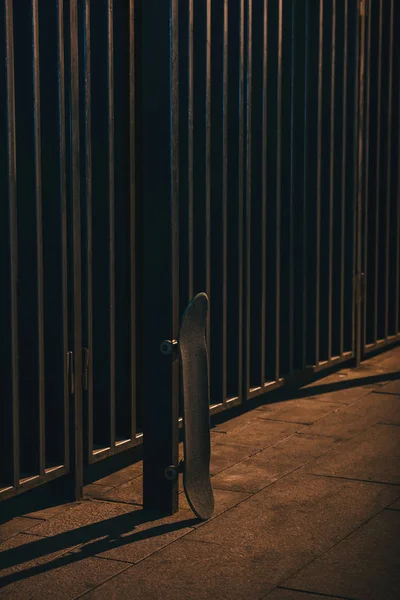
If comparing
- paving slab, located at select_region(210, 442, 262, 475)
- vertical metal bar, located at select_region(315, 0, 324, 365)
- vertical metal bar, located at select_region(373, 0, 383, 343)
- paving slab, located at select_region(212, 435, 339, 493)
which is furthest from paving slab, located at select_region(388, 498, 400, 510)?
vertical metal bar, located at select_region(373, 0, 383, 343)

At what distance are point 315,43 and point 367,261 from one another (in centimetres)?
235

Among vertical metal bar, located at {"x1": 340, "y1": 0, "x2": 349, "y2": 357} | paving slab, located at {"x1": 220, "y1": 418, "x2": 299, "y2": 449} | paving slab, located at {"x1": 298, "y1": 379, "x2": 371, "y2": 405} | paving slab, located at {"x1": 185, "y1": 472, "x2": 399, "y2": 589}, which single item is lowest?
paving slab, located at {"x1": 185, "y1": 472, "x2": 399, "y2": 589}

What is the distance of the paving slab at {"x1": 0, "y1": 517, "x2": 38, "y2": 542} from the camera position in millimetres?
5566

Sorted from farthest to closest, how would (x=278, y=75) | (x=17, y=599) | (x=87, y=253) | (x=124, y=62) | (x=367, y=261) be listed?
(x=367, y=261) < (x=278, y=75) < (x=124, y=62) < (x=87, y=253) < (x=17, y=599)

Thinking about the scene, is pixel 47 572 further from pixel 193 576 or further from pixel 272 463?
pixel 272 463

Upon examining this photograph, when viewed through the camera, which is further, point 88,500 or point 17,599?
point 88,500

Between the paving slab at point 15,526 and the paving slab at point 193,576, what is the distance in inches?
31.8

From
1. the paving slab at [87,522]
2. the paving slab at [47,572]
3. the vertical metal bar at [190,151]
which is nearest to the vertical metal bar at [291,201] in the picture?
the vertical metal bar at [190,151]

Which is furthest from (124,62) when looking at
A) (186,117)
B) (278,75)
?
(278,75)


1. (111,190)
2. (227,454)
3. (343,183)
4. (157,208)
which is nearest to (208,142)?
(111,190)

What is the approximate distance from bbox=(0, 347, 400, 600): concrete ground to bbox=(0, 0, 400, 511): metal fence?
0.26 m

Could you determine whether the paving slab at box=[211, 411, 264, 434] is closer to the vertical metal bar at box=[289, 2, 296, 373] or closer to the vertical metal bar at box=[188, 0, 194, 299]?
the vertical metal bar at box=[289, 2, 296, 373]

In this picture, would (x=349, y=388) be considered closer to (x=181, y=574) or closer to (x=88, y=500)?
(x=88, y=500)

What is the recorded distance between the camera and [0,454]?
18.5 ft
